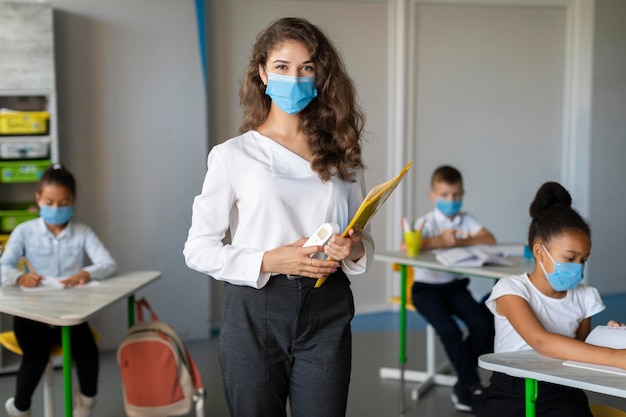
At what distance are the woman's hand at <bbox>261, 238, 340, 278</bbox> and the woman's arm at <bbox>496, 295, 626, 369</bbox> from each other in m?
0.82

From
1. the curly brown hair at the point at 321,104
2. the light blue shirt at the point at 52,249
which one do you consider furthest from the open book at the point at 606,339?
the light blue shirt at the point at 52,249

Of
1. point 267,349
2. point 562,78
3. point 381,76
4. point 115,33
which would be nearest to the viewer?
point 267,349

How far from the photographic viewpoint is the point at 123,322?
4730 mm

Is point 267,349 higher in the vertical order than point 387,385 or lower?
higher

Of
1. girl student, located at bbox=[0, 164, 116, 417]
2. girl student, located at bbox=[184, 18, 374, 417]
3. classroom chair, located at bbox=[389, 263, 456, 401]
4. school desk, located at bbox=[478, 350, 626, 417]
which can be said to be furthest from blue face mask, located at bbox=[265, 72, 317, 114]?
classroom chair, located at bbox=[389, 263, 456, 401]

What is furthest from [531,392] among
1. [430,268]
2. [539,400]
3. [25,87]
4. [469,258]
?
[25,87]

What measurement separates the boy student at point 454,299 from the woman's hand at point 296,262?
7.13 feet

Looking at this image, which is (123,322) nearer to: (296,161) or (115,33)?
(115,33)

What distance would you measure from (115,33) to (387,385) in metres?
2.55

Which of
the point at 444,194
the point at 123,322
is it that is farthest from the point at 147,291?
the point at 444,194

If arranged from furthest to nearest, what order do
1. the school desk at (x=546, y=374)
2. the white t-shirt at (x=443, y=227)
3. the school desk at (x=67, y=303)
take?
1. the white t-shirt at (x=443, y=227)
2. the school desk at (x=67, y=303)
3. the school desk at (x=546, y=374)

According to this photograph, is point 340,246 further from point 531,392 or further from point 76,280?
point 76,280

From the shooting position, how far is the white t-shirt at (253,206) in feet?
5.71

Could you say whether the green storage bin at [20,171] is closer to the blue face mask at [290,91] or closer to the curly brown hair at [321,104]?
the curly brown hair at [321,104]
